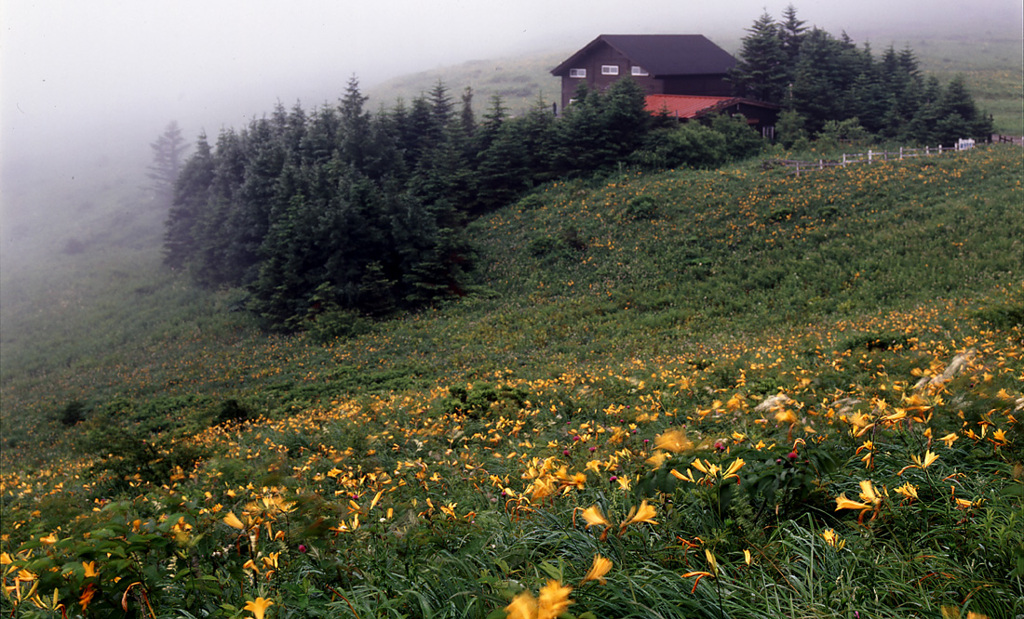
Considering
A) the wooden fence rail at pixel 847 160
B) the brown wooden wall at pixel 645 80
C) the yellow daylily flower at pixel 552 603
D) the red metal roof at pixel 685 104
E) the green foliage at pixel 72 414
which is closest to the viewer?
the yellow daylily flower at pixel 552 603

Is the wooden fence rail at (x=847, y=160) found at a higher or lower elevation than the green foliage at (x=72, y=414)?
higher

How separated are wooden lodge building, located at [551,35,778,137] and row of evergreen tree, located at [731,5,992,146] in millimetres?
1729

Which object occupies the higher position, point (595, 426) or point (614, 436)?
point (614, 436)

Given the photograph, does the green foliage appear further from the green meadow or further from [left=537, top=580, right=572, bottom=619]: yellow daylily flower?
[left=537, top=580, right=572, bottom=619]: yellow daylily flower

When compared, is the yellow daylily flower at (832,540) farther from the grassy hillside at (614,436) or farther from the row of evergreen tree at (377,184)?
the row of evergreen tree at (377,184)

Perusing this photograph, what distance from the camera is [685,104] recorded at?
118ft

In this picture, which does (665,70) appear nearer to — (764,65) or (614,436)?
(764,65)

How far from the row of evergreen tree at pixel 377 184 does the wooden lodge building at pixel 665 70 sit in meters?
5.75

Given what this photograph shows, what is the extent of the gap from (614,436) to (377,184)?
29.5 m

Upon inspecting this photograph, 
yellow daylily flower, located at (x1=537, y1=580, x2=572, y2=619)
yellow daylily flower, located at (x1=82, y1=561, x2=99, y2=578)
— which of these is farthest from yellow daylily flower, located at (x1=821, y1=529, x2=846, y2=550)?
yellow daylily flower, located at (x1=82, y1=561, x2=99, y2=578)

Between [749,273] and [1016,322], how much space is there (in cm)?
975

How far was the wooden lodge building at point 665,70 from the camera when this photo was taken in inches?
1453

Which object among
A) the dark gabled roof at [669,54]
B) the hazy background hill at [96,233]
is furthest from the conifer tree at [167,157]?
the dark gabled roof at [669,54]

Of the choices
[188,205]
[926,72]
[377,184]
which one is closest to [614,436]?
[377,184]
